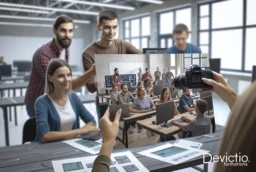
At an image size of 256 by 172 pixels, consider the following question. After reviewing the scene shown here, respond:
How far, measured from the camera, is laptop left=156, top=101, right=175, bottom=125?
4.43ft

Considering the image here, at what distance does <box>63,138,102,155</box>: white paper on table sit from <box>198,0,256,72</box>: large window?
5.75 metres

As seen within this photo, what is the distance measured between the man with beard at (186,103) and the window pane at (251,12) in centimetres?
563

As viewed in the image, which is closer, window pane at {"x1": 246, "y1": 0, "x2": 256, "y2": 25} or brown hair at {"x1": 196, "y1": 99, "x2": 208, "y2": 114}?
brown hair at {"x1": 196, "y1": 99, "x2": 208, "y2": 114}

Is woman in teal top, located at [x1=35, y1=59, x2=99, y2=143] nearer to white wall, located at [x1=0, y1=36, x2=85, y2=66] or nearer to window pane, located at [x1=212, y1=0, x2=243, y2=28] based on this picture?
window pane, located at [x1=212, y1=0, x2=243, y2=28]

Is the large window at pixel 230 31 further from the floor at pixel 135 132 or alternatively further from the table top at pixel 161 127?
the table top at pixel 161 127

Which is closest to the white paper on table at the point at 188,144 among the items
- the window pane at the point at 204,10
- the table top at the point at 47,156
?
the table top at the point at 47,156

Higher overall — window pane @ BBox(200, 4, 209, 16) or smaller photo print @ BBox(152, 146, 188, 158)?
window pane @ BBox(200, 4, 209, 16)

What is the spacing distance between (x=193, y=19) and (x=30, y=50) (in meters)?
8.99

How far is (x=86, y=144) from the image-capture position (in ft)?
4.88

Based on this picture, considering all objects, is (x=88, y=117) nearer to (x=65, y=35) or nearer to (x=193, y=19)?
(x=65, y=35)

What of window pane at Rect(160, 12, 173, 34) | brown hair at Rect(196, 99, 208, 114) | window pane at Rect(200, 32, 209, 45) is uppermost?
window pane at Rect(160, 12, 173, 34)

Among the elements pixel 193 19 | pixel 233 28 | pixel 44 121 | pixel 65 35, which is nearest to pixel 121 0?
pixel 193 19

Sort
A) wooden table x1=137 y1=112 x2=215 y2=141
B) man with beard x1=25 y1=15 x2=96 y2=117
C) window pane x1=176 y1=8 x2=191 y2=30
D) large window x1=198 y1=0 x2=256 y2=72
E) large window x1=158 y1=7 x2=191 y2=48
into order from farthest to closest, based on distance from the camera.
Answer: large window x1=158 y1=7 x2=191 y2=48 → window pane x1=176 y1=8 x2=191 y2=30 → large window x1=198 y1=0 x2=256 y2=72 → man with beard x1=25 y1=15 x2=96 y2=117 → wooden table x1=137 y1=112 x2=215 y2=141

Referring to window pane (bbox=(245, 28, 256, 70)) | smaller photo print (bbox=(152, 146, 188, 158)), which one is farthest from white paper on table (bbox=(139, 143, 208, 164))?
window pane (bbox=(245, 28, 256, 70))
